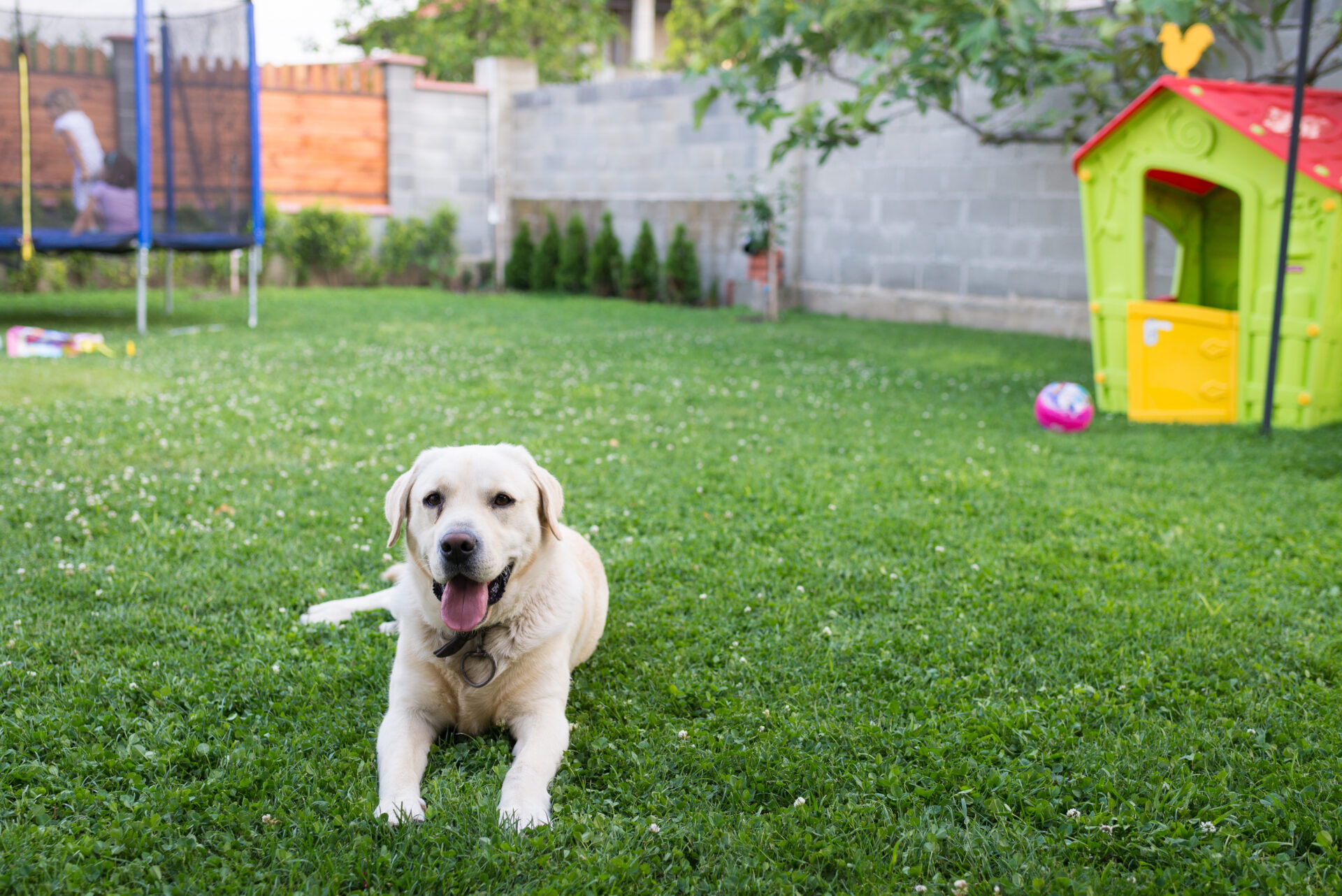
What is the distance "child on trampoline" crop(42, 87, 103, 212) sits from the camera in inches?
434

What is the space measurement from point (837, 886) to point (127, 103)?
12190 millimetres

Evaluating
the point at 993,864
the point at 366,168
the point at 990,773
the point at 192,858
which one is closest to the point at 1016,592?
the point at 990,773

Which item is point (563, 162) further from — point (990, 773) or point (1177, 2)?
point (990, 773)

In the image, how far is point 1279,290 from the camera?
6.15m

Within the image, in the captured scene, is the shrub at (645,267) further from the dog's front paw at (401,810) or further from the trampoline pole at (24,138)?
the dog's front paw at (401,810)

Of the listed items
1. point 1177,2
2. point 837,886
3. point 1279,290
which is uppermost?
point 1177,2

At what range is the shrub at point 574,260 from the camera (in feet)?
53.1

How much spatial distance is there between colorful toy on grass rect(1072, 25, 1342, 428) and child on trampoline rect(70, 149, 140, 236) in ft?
30.8

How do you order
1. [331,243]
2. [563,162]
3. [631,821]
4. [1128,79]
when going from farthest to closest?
[563,162] → [331,243] → [1128,79] → [631,821]

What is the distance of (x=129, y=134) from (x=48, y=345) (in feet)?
11.0

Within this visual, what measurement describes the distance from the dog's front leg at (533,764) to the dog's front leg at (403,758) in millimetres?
195

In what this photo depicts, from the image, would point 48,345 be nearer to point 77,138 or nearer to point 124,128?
point 77,138

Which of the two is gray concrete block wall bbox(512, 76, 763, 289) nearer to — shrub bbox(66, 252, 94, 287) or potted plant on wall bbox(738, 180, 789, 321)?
potted plant on wall bbox(738, 180, 789, 321)

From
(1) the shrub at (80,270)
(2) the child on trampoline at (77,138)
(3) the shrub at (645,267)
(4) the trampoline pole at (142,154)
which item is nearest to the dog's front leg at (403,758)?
Answer: (4) the trampoline pole at (142,154)
